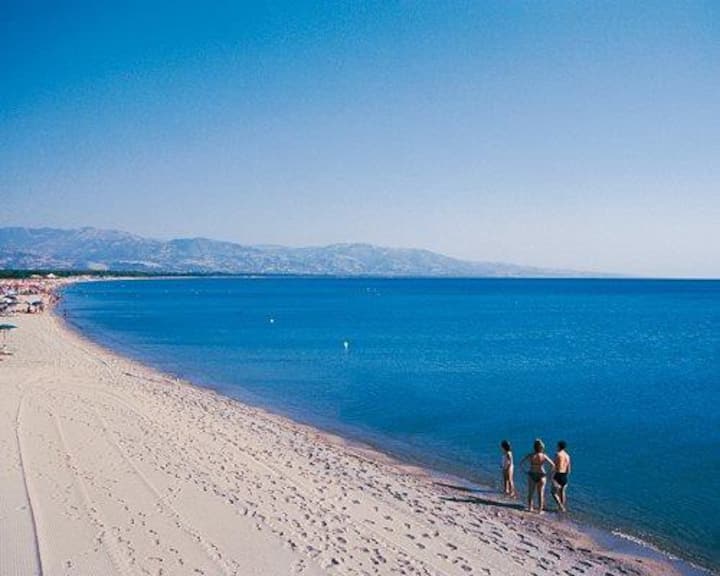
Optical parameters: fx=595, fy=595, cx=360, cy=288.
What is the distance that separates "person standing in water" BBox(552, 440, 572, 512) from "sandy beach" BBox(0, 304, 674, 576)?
2.64 feet

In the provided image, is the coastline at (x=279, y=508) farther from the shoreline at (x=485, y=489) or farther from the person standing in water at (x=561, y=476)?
the person standing in water at (x=561, y=476)

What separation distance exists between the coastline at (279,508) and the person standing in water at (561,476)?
3.51 ft

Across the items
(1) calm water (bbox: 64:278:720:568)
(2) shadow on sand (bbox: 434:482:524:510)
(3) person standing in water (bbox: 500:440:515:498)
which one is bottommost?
(1) calm water (bbox: 64:278:720:568)

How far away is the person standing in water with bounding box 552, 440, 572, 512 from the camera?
15.4m

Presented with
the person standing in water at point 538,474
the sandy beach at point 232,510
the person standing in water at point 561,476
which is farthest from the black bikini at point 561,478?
the sandy beach at point 232,510

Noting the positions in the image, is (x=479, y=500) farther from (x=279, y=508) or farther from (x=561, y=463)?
(x=279, y=508)

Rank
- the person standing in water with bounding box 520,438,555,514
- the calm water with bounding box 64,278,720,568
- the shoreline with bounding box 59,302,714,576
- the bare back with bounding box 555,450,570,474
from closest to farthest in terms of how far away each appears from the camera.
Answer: the shoreline with bounding box 59,302,714,576, the person standing in water with bounding box 520,438,555,514, the bare back with bounding box 555,450,570,474, the calm water with bounding box 64,278,720,568

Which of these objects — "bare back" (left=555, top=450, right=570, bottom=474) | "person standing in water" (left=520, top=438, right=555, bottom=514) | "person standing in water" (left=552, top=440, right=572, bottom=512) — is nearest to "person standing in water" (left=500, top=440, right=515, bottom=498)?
"person standing in water" (left=520, top=438, right=555, bottom=514)

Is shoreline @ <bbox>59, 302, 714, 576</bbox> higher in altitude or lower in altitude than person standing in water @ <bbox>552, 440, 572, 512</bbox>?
lower

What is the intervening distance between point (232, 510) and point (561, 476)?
8444mm

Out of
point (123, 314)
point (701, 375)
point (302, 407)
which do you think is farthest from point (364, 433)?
point (123, 314)

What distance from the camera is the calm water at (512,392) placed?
17.3 meters

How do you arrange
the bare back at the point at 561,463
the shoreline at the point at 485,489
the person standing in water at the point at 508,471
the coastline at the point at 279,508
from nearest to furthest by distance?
the coastline at the point at 279,508 < the shoreline at the point at 485,489 < the bare back at the point at 561,463 < the person standing in water at the point at 508,471

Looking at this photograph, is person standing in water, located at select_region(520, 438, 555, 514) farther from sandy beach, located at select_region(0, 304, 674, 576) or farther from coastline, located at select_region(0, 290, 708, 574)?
coastline, located at select_region(0, 290, 708, 574)
